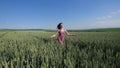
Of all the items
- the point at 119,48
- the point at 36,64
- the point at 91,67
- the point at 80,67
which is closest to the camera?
the point at 91,67

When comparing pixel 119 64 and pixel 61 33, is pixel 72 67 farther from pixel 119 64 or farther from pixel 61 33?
pixel 61 33

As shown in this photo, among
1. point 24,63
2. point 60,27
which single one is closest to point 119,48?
point 60,27

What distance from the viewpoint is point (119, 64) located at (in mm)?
4422

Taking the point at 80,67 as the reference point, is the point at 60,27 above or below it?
above

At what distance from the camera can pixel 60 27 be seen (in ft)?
34.3

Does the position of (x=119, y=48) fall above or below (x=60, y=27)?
below

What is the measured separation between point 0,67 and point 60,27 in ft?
20.5

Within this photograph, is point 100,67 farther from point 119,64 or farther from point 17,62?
point 17,62

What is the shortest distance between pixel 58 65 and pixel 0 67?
43.6 inches

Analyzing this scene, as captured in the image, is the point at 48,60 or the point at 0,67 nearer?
the point at 0,67

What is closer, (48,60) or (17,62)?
(17,62)

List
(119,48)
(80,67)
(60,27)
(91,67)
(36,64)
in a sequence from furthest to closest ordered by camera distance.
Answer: (60,27)
(119,48)
(36,64)
(80,67)
(91,67)

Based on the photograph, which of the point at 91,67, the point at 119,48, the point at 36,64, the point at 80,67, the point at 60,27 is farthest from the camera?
the point at 60,27

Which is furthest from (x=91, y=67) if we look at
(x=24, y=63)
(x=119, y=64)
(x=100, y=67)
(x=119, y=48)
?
(x=119, y=48)
